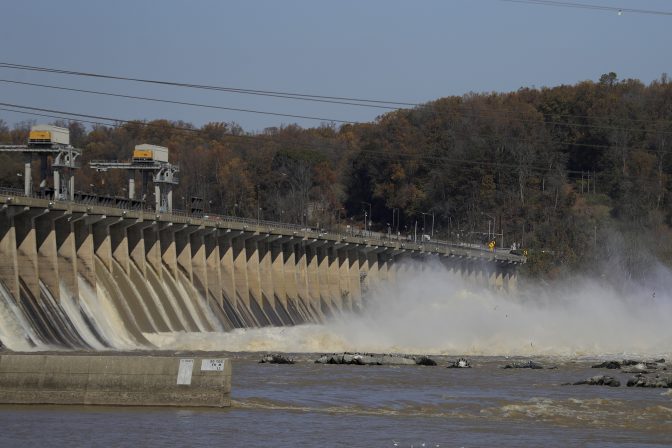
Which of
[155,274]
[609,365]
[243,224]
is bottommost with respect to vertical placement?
[609,365]

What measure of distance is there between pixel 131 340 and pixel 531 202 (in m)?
117

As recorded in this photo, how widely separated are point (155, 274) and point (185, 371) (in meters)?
45.4

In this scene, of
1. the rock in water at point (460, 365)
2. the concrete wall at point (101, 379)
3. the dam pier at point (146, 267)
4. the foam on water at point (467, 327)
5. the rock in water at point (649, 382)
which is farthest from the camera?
the foam on water at point (467, 327)

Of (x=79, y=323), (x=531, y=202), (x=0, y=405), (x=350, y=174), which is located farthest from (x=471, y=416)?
(x=350, y=174)

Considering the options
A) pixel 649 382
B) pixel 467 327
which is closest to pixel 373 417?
pixel 649 382

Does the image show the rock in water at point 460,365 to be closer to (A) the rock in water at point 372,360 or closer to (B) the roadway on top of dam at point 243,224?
(A) the rock in water at point 372,360

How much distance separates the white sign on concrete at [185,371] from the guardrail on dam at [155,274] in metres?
25.4

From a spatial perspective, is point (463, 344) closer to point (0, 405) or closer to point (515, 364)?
point (515, 364)

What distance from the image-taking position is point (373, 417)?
35.8 metres

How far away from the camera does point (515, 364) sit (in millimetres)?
60250

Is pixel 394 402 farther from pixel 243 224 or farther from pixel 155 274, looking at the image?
pixel 243 224

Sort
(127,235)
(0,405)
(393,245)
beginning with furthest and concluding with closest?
(393,245) → (127,235) → (0,405)

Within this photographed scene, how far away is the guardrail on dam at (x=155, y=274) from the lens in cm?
6319

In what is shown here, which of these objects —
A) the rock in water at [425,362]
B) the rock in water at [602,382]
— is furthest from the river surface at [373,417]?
the rock in water at [425,362]
